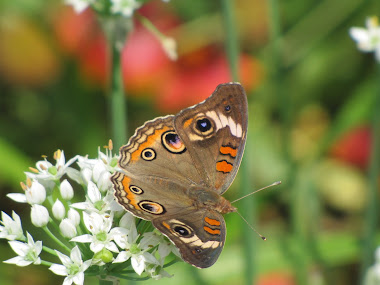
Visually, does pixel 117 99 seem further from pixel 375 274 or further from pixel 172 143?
pixel 375 274

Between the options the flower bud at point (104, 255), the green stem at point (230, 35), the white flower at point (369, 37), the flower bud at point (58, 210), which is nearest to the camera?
the flower bud at point (104, 255)

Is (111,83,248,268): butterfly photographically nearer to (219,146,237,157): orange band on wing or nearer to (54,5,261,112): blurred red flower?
(219,146,237,157): orange band on wing

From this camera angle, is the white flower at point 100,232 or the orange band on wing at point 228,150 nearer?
the white flower at point 100,232

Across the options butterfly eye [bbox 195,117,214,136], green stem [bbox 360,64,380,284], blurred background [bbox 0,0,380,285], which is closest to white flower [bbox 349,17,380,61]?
green stem [bbox 360,64,380,284]

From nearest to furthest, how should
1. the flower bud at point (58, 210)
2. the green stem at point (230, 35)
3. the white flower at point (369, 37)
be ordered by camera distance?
the flower bud at point (58, 210), the green stem at point (230, 35), the white flower at point (369, 37)

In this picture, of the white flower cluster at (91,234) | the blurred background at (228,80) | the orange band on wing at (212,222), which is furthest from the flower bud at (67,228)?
the blurred background at (228,80)

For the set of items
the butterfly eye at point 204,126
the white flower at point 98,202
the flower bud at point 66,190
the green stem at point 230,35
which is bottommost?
the white flower at point 98,202

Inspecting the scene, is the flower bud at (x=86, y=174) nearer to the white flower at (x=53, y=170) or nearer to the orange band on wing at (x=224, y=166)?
the white flower at (x=53, y=170)
